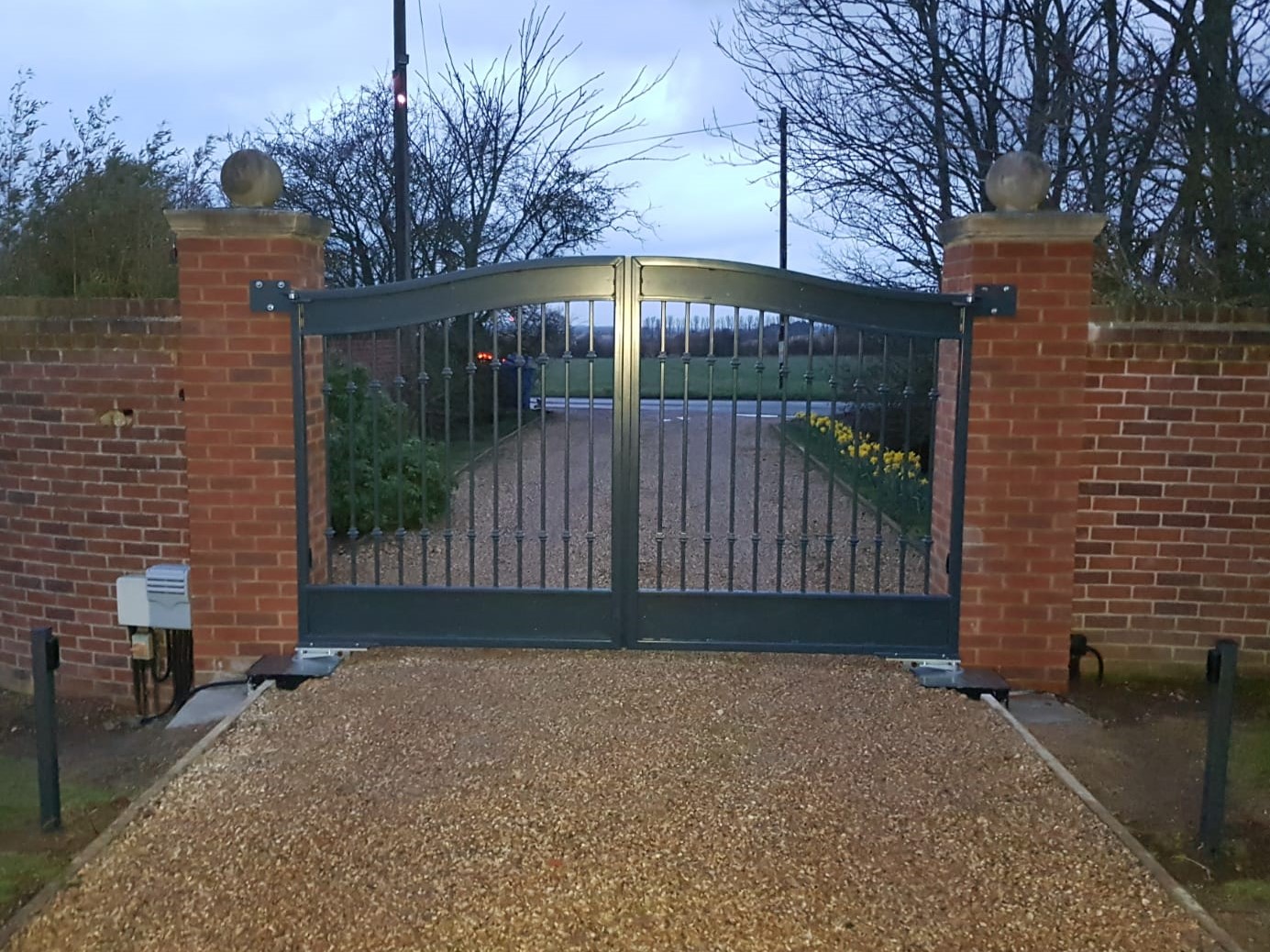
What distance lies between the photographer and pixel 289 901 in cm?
312

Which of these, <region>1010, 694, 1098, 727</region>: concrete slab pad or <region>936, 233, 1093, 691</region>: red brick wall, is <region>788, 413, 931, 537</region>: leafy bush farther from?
<region>1010, 694, 1098, 727</region>: concrete slab pad

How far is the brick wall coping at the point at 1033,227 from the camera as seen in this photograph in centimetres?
489

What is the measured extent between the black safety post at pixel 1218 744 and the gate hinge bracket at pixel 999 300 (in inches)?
71.0

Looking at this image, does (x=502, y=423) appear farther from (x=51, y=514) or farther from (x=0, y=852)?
(x=0, y=852)

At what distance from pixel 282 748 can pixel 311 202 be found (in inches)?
527

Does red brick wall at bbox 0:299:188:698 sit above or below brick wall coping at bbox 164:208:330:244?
below

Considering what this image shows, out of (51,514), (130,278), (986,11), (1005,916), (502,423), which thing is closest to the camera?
(1005,916)

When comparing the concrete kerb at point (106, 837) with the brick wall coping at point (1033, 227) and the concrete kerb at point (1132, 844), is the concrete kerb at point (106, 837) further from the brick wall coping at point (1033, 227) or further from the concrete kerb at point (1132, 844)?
the brick wall coping at point (1033, 227)

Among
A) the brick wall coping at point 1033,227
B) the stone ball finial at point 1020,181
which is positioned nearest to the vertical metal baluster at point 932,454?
the brick wall coping at point 1033,227

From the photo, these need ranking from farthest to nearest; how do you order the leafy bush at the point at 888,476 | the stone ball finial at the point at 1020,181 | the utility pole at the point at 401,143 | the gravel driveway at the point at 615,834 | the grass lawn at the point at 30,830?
the utility pole at the point at 401,143
the leafy bush at the point at 888,476
the stone ball finial at the point at 1020,181
the grass lawn at the point at 30,830
the gravel driveway at the point at 615,834

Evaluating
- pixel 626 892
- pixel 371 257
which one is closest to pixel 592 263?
pixel 626 892

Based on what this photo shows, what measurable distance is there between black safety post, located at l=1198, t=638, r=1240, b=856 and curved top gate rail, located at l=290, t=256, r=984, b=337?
1887 mm

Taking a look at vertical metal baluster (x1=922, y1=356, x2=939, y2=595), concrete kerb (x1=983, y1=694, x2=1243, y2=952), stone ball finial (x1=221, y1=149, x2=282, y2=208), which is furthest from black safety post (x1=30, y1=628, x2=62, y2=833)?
vertical metal baluster (x1=922, y1=356, x2=939, y2=595)

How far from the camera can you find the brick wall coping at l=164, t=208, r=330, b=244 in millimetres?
4954
